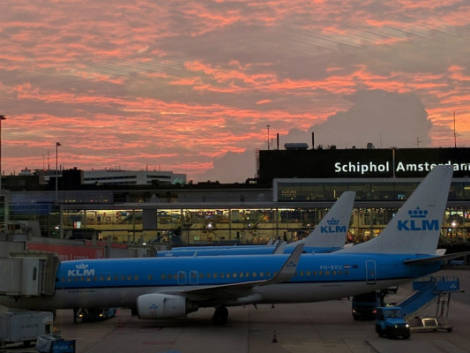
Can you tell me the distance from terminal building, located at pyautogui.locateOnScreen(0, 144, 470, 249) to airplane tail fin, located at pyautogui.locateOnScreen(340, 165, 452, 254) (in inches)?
2863

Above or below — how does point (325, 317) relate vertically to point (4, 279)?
below

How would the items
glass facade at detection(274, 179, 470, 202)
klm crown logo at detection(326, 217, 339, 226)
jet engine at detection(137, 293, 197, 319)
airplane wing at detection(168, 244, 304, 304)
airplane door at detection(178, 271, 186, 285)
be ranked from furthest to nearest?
glass facade at detection(274, 179, 470, 202) → klm crown logo at detection(326, 217, 339, 226) → airplane door at detection(178, 271, 186, 285) → jet engine at detection(137, 293, 197, 319) → airplane wing at detection(168, 244, 304, 304)

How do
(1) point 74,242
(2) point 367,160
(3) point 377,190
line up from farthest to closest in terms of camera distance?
1. (2) point 367,160
2. (3) point 377,190
3. (1) point 74,242

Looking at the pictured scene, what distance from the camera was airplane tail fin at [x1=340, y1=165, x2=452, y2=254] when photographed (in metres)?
36.7

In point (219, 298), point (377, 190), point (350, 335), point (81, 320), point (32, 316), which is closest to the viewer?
point (32, 316)

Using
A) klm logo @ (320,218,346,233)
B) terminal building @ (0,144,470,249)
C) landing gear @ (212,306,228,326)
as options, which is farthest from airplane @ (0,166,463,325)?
terminal building @ (0,144,470,249)

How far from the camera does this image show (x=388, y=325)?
3112cm

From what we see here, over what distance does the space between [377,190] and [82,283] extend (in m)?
82.5

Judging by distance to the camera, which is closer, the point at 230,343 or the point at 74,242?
the point at 230,343

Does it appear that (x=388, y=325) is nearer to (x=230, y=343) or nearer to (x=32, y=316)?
(x=230, y=343)

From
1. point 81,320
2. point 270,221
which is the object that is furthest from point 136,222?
point 81,320

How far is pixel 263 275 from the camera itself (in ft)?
119

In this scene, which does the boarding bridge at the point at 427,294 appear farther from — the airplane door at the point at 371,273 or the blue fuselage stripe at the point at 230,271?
the airplane door at the point at 371,273

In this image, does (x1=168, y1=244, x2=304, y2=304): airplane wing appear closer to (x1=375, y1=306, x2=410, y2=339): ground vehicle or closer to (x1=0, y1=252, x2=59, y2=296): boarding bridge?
(x1=375, y1=306, x2=410, y2=339): ground vehicle
